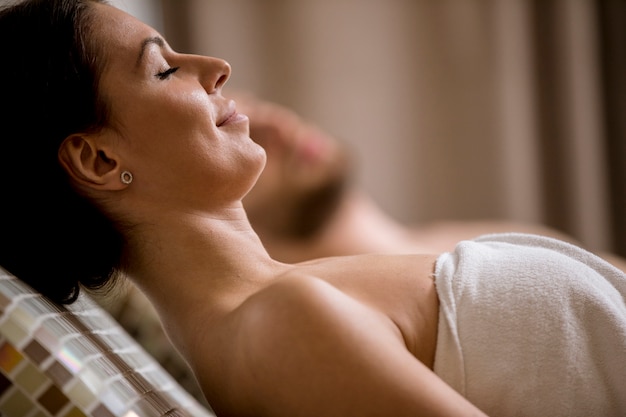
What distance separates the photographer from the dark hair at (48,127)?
101 centimetres

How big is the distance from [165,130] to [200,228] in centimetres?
14

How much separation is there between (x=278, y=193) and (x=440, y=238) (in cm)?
64

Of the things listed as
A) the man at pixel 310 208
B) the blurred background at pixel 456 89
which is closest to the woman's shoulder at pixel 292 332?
the man at pixel 310 208

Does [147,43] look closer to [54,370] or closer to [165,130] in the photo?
[165,130]

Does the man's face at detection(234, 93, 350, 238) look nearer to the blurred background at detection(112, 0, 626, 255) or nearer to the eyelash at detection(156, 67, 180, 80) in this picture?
the blurred background at detection(112, 0, 626, 255)

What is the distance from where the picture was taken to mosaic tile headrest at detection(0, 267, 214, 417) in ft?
2.94

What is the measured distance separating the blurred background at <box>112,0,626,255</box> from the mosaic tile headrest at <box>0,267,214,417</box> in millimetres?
2090

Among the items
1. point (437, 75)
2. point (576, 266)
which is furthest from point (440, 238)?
point (576, 266)

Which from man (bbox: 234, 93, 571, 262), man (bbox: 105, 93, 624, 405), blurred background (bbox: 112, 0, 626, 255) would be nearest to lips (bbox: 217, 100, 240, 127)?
man (bbox: 105, 93, 624, 405)

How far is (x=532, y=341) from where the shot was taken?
95cm

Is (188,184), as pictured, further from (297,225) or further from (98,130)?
(297,225)

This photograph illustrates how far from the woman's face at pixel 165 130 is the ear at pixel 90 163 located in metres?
0.02

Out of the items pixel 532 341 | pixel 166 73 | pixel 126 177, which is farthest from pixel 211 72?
pixel 532 341

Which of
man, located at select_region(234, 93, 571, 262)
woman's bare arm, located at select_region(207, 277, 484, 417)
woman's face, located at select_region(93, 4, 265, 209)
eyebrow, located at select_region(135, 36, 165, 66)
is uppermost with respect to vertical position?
eyebrow, located at select_region(135, 36, 165, 66)
